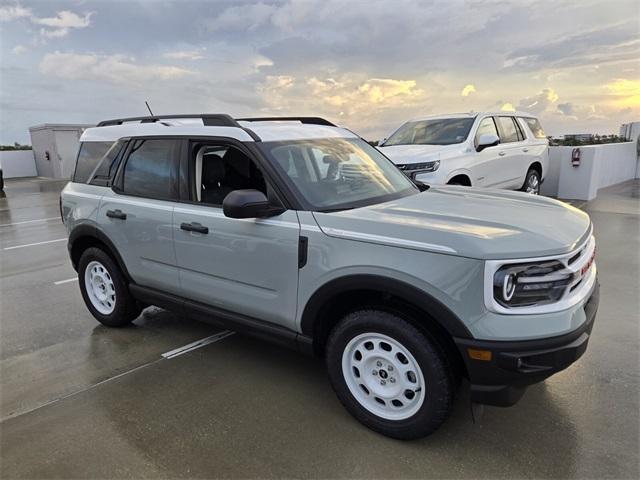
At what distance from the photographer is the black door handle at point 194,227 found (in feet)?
11.4

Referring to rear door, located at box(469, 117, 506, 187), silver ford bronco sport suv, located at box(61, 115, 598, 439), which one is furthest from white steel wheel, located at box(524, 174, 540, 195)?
silver ford bronco sport suv, located at box(61, 115, 598, 439)

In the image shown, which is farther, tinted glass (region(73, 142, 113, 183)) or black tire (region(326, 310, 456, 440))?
tinted glass (region(73, 142, 113, 183))

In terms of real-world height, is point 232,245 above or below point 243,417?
above

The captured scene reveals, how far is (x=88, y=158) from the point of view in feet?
15.5

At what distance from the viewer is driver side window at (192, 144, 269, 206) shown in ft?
12.1

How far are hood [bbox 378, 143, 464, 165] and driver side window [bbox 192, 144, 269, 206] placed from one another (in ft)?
12.9

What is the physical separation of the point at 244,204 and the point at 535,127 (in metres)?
8.77

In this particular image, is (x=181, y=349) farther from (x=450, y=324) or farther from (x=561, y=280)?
(x=561, y=280)

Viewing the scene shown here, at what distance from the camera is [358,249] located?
275 centimetres

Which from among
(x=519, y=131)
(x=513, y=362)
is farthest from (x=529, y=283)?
(x=519, y=131)

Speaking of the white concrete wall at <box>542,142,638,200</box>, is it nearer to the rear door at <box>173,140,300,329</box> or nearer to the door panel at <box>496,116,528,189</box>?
the door panel at <box>496,116,528,189</box>

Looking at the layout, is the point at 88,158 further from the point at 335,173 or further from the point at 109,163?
the point at 335,173

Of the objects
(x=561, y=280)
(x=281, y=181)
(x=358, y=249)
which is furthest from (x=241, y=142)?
(x=561, y=280)

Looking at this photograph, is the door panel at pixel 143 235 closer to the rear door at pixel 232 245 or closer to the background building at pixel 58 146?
the rear door at pixel 232 245
